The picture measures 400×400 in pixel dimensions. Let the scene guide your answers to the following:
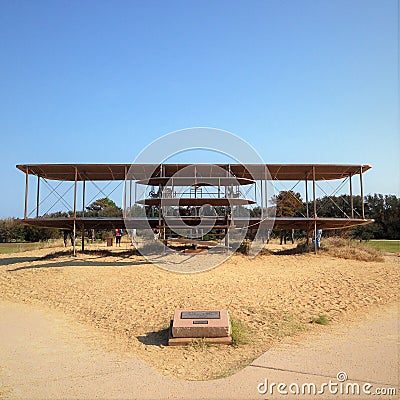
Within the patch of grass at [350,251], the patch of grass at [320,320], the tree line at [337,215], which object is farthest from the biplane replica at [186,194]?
the tree line at [337,215]

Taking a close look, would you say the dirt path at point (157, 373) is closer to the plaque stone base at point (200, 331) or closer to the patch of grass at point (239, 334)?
the patch of grass at point (239, 334)

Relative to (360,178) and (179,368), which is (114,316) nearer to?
(179,368)

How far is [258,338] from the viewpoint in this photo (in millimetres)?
9898

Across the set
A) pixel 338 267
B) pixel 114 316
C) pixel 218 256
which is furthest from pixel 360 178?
pixel 114 316

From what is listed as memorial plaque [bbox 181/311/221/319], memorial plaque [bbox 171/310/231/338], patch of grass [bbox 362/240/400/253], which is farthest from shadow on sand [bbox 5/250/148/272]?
patch of grass [bbox 362/240/400/253]

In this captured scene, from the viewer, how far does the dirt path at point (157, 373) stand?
6.74 m

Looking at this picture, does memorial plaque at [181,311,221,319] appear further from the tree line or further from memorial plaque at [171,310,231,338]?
the tree line

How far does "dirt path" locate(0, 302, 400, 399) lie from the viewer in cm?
674

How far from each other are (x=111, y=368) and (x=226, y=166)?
17058 millimetres

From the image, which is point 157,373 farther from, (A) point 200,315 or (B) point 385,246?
(B) point 385,246

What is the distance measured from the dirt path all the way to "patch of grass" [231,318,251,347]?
0.85 meters

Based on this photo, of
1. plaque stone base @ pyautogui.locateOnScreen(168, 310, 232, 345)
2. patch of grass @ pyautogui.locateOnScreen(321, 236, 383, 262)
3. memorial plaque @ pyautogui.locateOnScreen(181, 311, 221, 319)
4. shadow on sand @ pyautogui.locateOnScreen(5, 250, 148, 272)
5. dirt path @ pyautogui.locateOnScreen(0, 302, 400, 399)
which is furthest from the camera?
patch of grass @ pyautogui.locateOnScreen(321, 236, 383, 262)

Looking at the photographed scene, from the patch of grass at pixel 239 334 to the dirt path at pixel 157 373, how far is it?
85cm

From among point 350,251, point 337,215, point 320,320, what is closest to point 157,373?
point 320,320
